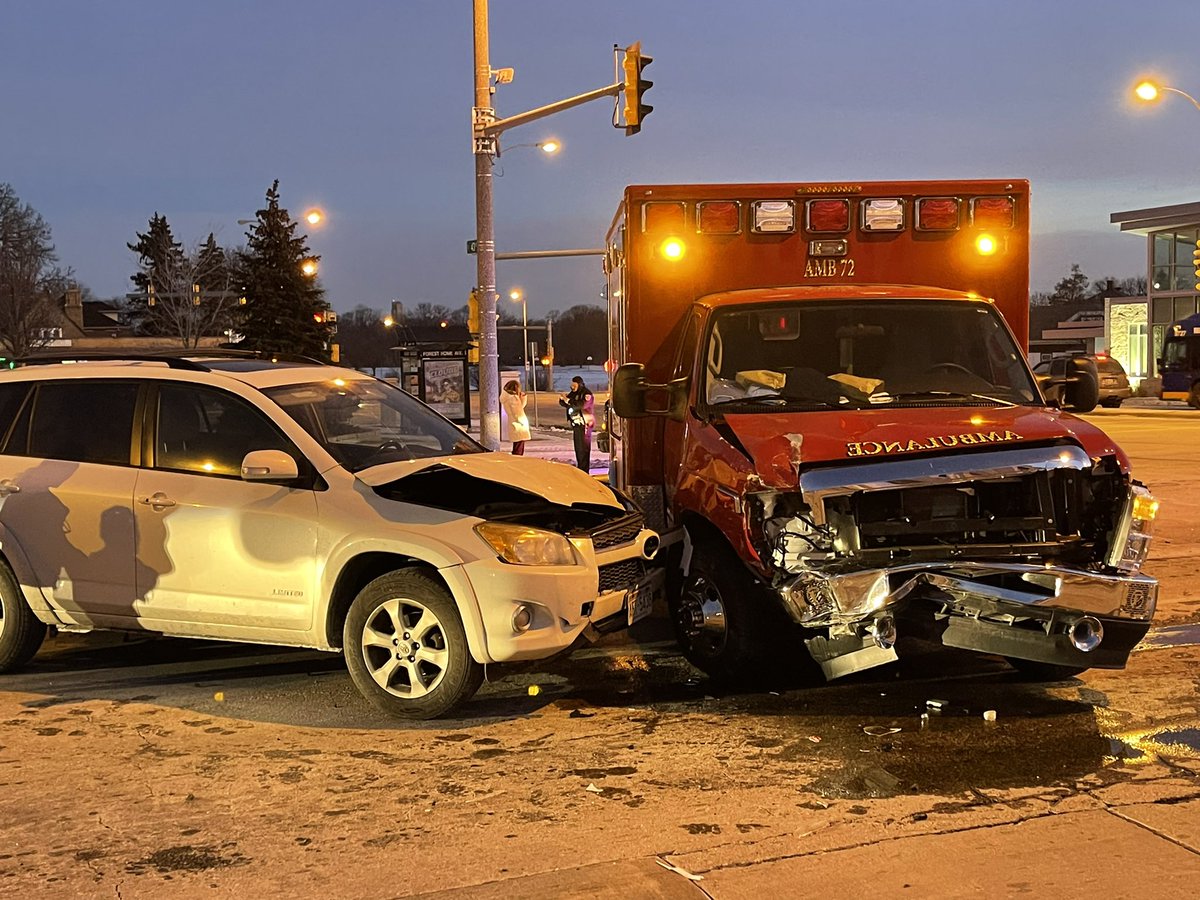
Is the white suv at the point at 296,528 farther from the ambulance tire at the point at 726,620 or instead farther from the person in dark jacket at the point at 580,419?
the person in dark jacket at the point at 580,419

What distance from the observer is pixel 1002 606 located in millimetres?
5531

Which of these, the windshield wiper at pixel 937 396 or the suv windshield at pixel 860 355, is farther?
the suv windshield at pixel 860 355

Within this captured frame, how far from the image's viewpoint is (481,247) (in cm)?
1909

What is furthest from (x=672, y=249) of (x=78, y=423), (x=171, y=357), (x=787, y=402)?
(x=78, y=423)

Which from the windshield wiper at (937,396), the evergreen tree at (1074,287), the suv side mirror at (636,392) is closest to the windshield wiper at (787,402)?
Answer: the windshield wiper at (937,396)

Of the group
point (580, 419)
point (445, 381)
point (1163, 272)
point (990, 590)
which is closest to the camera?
point (990, 590)

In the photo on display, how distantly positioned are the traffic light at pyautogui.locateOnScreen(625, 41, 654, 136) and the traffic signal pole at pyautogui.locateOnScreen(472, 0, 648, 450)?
1.08 metres

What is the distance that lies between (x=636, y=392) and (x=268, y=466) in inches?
88.7

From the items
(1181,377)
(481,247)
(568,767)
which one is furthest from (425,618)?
(1181,377)

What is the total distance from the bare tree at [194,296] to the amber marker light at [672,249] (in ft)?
144

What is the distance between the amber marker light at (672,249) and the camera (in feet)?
27.5

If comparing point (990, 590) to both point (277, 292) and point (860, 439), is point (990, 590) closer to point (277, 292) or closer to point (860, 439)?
point (860, 439)

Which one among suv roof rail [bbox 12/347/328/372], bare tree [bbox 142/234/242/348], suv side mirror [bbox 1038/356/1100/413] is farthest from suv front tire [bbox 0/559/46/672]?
bare tree [bbox 142/234/242/348]

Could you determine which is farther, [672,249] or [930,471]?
[672,249]
